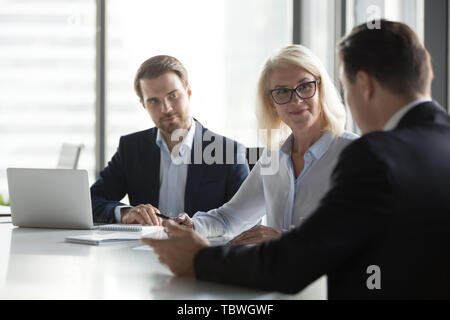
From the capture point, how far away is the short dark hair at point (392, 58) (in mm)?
1330

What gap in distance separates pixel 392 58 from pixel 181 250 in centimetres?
69

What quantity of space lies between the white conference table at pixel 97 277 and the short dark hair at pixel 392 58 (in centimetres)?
52

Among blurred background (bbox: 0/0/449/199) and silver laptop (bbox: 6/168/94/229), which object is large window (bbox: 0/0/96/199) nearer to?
blurred background (bbox: 0/0/449/199)

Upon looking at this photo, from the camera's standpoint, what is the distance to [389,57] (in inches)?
52.3

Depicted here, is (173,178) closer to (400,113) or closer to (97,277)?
(97,277)

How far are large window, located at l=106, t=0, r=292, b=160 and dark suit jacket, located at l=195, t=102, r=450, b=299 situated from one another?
4.56m

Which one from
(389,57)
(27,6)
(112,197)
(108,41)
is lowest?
(112,197)

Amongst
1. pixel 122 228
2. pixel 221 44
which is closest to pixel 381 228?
pixel 122 228

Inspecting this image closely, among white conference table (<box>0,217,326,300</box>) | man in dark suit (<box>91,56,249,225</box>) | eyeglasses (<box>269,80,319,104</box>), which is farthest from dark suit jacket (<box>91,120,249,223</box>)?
white conference table (<box>0,217,326,300</box>)

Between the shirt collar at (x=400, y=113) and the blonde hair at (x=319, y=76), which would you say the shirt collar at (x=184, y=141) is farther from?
the shirt collar at (x=400, y=113)

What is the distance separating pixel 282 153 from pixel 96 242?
3.01 ft

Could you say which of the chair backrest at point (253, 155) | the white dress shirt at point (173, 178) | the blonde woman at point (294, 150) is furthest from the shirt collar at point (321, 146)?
the white dress shirt at point (173, 178)
